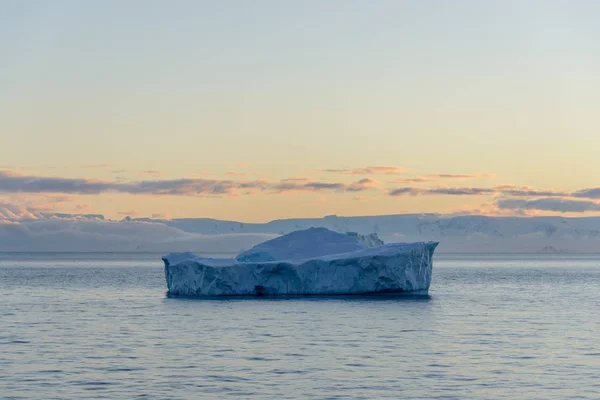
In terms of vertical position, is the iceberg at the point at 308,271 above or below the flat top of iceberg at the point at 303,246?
below

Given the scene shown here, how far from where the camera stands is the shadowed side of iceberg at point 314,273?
4691 cm

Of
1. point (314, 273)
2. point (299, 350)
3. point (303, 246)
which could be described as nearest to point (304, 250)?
point (303, 246)

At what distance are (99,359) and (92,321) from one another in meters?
12.1

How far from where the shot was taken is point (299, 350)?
2805 cm

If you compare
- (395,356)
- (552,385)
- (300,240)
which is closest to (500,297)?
(300,240)

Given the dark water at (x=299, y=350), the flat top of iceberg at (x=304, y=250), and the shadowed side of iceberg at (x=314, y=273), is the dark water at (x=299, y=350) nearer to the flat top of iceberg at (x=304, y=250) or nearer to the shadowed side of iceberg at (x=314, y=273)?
the shadowed side of iceberg at (x=314, y=273)

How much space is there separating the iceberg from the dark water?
1.68 meters

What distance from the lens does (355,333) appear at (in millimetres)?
32625

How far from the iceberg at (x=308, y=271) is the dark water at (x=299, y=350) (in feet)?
5.51

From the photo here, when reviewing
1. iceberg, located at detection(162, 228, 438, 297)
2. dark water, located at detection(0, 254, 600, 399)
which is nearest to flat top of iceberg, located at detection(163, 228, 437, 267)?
iceberg, located at detection(162, 228, 438, 297)

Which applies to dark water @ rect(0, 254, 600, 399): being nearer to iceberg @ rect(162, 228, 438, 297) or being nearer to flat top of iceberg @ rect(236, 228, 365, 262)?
iceberg @ rect(162, 228, 438, 297)

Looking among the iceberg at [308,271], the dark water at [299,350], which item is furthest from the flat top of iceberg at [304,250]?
the dark water at [299,350]

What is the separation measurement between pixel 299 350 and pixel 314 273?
20.5m

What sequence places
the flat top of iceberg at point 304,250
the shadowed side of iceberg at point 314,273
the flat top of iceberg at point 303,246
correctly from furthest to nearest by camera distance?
the flat top of iceberg at point 303,246, the flat top of iceberg at point 304,250, the shadowed side of iceberg at point 314,273
